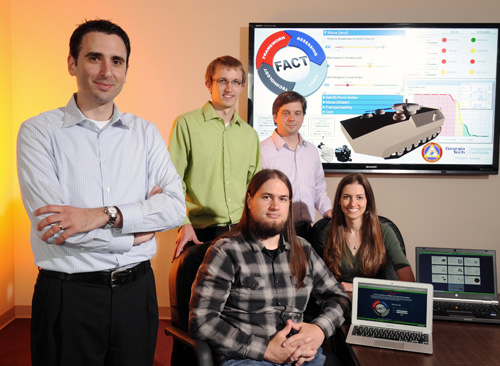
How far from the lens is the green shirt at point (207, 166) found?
3.07m

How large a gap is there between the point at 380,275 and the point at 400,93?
6.34ft

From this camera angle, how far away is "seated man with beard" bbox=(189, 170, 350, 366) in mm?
2176

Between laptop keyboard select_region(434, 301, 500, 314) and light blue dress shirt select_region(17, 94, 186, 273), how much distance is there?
127 cm

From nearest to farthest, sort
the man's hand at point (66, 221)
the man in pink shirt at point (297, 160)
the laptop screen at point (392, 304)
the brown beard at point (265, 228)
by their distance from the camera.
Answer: the man's hand at point (66, 221) < the laptop screen at point (392, 304) < the brown beard at point (265, 228) < the man in pink shirt at point (297, 160)

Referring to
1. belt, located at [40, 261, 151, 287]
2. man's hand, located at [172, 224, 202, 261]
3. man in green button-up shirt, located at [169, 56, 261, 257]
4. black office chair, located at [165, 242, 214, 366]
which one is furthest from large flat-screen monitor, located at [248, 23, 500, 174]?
belt, located at [40, 261, 151, 287]

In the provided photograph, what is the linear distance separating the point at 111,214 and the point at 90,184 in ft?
0.53

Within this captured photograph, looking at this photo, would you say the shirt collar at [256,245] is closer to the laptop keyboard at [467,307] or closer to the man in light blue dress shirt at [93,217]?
the man in light blue dress shirt at [93,217]

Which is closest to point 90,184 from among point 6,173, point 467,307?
point 467,307

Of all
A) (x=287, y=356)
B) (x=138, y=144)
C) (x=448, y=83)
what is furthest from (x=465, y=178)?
(x=138, y=144)

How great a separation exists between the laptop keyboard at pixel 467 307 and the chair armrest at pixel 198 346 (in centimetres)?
105

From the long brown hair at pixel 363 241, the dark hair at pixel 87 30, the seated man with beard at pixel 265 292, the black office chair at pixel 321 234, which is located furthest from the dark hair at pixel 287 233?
the dark hair at pixel 87 30

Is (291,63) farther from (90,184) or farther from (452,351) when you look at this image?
(452,351)

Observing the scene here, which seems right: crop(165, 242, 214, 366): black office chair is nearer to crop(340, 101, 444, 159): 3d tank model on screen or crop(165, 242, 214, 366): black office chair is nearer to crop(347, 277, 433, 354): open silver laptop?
crop(347, 277, 433, 354): open silver laptop

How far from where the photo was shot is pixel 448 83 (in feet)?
13.9
